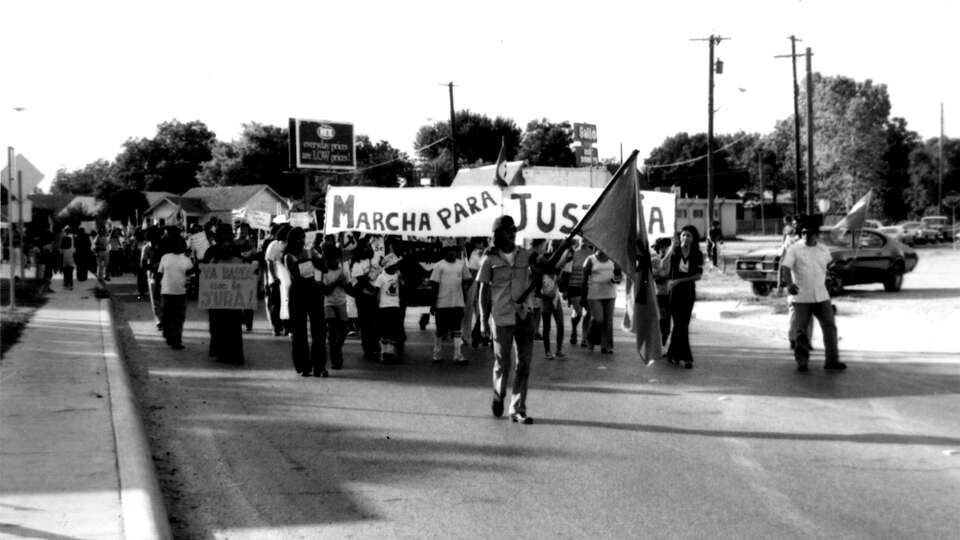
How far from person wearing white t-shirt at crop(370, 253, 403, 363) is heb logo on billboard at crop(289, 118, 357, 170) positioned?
2415 inches

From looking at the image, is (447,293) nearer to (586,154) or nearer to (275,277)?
(275,277)

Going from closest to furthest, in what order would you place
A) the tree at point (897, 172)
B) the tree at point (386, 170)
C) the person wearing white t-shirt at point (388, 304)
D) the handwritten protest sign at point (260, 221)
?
the person wearing white t-shirt at point (388, 304), the handwritten protest sign at point (260, 221), the tree at point (386, 170), the tree at point (897, 172)

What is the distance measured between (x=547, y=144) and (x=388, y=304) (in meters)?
75.7

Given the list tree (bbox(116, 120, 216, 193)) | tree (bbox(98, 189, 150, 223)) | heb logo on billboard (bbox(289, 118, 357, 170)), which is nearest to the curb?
heb logo on billboard (bbox(289, 118, 357, 170))

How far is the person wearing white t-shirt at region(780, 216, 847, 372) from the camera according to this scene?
12742 mm

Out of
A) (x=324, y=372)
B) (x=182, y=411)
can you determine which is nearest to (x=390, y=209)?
(x=324, y=372)

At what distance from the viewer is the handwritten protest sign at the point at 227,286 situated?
13773mm

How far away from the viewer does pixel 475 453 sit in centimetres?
824

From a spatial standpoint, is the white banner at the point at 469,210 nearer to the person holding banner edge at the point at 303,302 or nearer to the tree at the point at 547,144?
the person holding banner edge at the point at 303,302

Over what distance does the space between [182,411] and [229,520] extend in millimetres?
4008

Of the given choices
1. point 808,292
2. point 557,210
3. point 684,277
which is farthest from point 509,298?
point 557,210

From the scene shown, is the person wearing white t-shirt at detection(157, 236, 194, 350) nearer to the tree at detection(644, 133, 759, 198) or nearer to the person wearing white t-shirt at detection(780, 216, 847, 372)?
the person wearing white t-shirt at detection(780, 216, 847, 372)

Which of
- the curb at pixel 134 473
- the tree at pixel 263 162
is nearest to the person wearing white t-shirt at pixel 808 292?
the curb at pixel 134 473

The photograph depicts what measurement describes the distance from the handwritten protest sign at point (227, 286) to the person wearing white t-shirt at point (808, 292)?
255 inches
